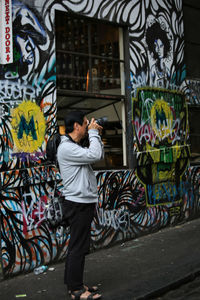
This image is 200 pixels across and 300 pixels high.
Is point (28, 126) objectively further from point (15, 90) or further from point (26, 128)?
point (15, 90)

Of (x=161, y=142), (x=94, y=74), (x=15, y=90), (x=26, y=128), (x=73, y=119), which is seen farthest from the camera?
(x=161, y=142)

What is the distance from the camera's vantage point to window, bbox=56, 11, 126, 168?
21.6ft

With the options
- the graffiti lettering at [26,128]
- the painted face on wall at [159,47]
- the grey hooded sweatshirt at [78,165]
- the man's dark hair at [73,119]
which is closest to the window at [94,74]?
the graffiti lettering at [26,128]

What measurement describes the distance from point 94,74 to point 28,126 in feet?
5.95

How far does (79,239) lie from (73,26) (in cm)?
360

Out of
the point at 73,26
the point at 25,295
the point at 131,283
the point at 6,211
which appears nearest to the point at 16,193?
the point at 6,211

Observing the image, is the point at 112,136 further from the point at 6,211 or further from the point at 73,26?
the point at 6,211

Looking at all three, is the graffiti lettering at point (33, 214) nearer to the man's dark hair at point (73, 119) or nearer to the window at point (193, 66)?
the man's dark hair at point (73, 119)

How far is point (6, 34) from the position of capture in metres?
5.36

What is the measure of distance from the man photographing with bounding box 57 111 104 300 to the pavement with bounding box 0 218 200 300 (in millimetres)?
382

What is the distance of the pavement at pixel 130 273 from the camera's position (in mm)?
4789

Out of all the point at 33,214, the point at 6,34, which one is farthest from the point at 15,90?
the point at 33,214

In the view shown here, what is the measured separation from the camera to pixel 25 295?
15.7 ft

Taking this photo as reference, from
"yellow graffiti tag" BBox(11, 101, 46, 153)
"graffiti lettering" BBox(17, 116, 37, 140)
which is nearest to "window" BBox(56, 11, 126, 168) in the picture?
"yellow graffiti tag" BBox(11, 101, 46, 153)
